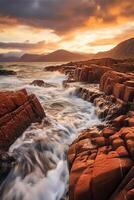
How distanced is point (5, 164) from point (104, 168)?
136 inches

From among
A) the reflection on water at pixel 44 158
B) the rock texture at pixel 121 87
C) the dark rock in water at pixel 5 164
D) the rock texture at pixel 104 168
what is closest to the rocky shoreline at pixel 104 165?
the rock texture at pixel 104 168

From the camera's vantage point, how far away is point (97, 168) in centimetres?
597

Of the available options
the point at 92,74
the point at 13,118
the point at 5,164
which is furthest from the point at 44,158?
the point at 92,74

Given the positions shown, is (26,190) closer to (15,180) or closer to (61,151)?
(15,180)

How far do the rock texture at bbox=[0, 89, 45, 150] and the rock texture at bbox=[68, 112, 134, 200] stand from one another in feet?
9.02

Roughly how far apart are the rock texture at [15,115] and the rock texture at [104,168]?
9.02ft

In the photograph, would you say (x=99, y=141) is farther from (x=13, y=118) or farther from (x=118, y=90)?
(x=118, y=90)

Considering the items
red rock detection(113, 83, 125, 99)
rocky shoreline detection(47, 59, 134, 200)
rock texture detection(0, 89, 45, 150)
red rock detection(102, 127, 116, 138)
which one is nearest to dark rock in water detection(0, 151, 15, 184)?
rock texture detection(0, 89, 45, 150)

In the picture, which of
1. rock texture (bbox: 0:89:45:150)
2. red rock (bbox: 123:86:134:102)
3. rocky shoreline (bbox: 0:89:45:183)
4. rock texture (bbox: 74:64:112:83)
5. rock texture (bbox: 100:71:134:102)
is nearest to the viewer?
rocky shoreline (bbox: 0:89:45:183)

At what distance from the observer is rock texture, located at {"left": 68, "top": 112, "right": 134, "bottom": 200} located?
17.7ft

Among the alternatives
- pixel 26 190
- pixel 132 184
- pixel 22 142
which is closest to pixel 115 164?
pixel 132 184

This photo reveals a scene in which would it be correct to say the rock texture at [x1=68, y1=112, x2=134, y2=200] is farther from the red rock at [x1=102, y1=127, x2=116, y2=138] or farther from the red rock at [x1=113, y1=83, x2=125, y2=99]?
the red rock at [x1=113, y1=83, x2=125, y2=99]

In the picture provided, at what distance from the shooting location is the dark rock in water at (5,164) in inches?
296

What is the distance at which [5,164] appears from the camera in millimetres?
7695
